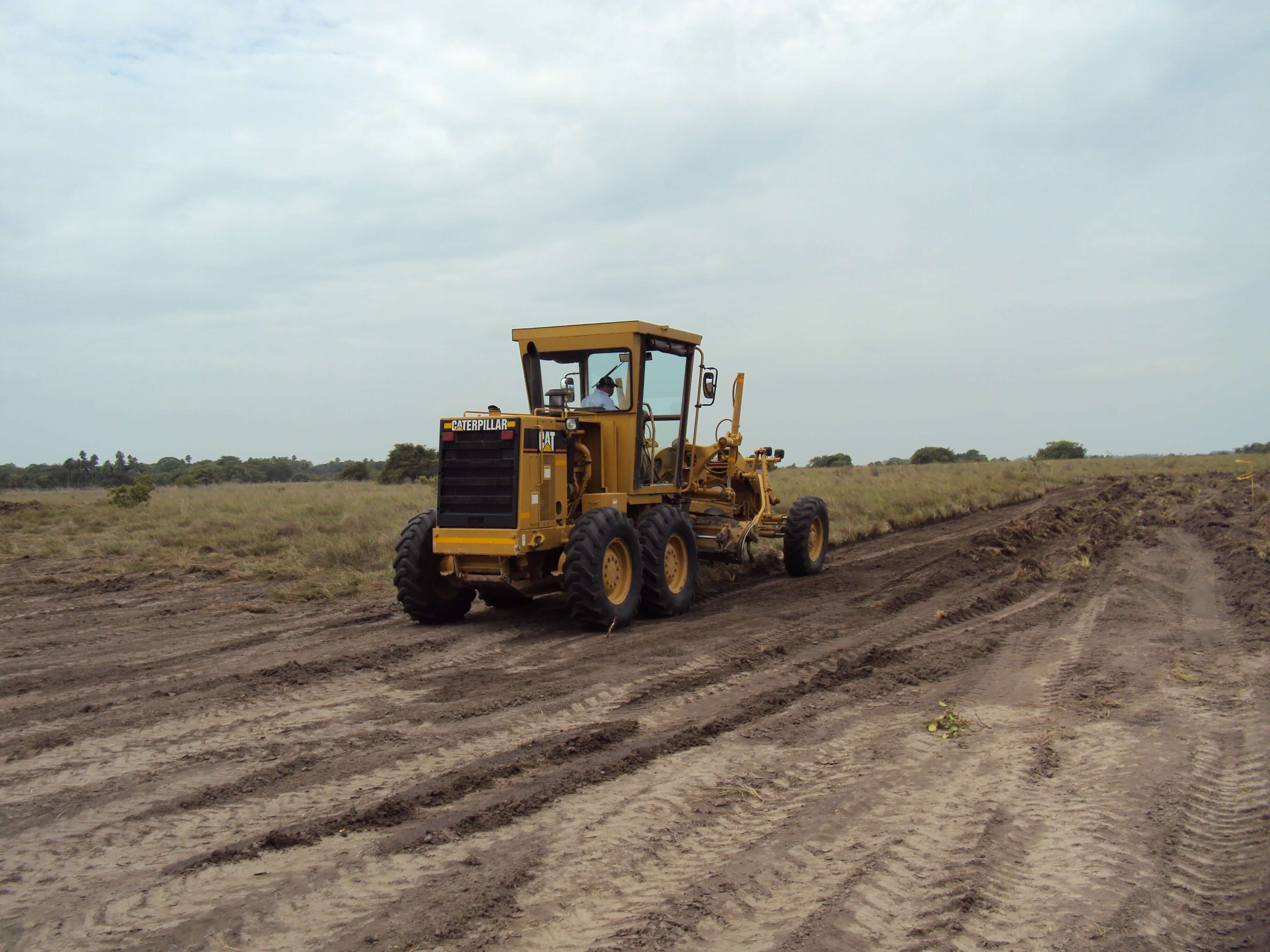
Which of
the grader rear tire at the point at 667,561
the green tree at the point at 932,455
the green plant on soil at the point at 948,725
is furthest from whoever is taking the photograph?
the green tree at the point at 932,455

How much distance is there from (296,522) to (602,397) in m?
11.4

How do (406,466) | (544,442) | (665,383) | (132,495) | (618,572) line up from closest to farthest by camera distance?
(544,442), (618,572), (665,383), (132,495), (406,466)

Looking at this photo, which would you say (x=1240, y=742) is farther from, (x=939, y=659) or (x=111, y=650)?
(x=111, y=650)

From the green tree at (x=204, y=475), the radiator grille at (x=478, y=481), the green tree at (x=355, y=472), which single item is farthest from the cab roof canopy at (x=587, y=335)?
the green tree at (x=355, y=472)

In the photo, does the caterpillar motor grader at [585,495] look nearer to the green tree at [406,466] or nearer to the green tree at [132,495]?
the green tree at [132,495]

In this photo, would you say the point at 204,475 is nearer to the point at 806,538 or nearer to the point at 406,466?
the point at 406,466

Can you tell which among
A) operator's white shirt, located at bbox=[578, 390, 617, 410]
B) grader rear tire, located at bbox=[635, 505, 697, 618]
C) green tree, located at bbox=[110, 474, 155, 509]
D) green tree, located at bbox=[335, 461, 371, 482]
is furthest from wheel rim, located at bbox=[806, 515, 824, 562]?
green tree, located at bbox=[335, 461, 371, 482]

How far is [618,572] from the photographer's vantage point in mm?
8742

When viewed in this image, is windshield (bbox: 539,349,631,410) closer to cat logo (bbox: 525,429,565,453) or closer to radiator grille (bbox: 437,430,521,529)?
cat logo (bbox: 525,429,565,453)

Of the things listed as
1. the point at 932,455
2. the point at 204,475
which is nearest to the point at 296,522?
the point at 204,475

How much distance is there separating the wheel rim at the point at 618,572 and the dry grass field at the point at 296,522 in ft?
11.7

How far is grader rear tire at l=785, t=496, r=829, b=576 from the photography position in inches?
462

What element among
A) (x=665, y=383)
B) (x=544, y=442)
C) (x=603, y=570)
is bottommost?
(x=603, y=570)

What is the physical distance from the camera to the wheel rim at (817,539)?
40.0 feet
